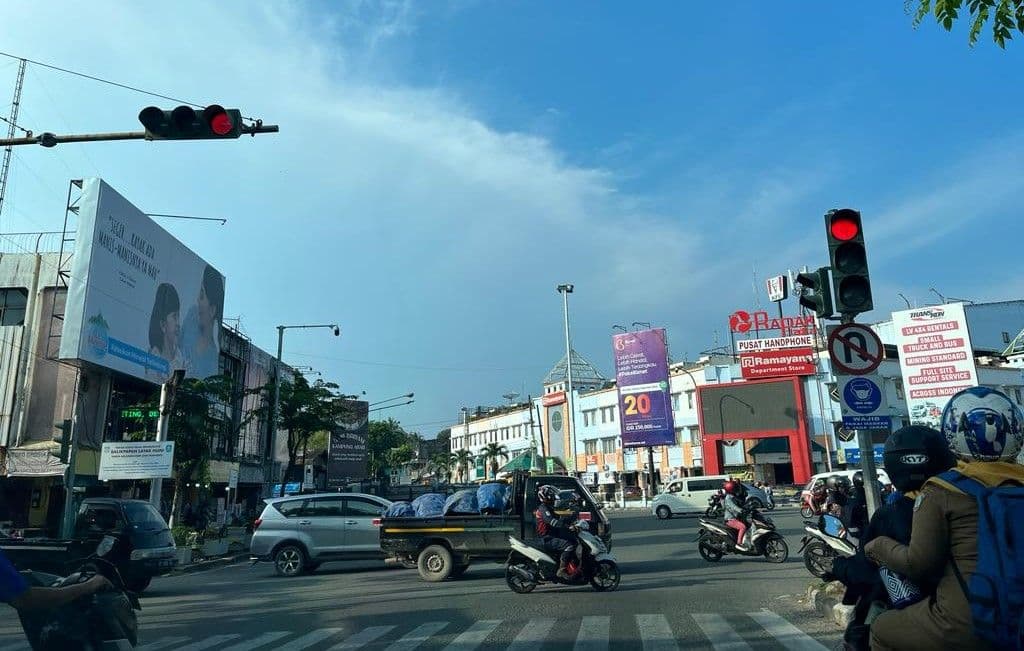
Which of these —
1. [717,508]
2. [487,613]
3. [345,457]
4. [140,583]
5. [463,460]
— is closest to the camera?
[487,613]

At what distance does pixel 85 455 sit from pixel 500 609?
20823 mm

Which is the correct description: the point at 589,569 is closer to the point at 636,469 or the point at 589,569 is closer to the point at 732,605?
the point at 732,605

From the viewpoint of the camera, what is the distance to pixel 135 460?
19.4 metres

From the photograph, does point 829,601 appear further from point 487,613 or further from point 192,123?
point 192,123

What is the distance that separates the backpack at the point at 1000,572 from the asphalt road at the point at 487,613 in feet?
17.3

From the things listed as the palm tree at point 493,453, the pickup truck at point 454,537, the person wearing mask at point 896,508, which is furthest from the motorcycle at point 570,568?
the palm tree at point 493,453

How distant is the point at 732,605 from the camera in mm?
9852

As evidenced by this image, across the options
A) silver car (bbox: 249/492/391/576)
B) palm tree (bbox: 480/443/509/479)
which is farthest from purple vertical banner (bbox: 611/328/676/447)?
palm tree (bbox: 480/443/509/479)

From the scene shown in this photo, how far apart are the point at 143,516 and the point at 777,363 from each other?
1866 inches

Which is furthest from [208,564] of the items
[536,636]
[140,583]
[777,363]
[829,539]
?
[777,363]

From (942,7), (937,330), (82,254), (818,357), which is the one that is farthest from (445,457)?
(942,7)

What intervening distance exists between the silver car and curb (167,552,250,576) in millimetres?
3497

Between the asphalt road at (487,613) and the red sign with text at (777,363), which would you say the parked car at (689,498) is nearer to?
the red sign with text at (777,363)

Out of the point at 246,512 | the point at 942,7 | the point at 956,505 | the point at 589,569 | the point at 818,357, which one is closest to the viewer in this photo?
the point at 956,505
